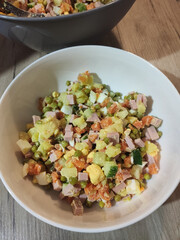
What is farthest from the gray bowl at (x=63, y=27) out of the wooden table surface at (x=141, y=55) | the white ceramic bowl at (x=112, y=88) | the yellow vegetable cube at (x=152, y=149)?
the yellow vegetable cube at (x=152, y=149)

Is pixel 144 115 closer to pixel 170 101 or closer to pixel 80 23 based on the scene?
pixel 170 101

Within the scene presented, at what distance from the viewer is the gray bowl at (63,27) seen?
1048mm

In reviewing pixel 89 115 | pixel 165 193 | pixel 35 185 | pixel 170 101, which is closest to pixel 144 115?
pixel 170 101

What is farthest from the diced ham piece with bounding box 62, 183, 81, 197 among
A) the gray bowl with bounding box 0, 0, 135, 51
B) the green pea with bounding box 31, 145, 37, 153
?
the gray bowl with bounding box 0, 0, 135, 51

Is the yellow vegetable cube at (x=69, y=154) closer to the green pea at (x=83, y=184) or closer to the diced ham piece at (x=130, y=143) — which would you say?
the green pea at (x=83, y=184)

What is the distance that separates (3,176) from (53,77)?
564 mm

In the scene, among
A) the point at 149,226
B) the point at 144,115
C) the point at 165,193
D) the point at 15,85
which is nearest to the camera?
the point at 165,193

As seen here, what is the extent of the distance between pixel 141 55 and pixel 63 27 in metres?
0.52

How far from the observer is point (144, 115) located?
1.22 metres

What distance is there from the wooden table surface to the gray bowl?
231 millimetres

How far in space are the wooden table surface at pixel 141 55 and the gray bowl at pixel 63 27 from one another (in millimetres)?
231

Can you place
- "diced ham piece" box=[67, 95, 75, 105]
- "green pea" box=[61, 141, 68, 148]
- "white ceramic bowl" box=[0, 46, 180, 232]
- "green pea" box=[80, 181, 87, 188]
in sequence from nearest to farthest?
"white ceramic bowl" box=[0, 46, 180, 232] < "green pea" box=[80, 181, 87, 188] < "green pea" box=[61, 141, 68, 148] < "diced ham piece" box=[67, 95, 75, 105]

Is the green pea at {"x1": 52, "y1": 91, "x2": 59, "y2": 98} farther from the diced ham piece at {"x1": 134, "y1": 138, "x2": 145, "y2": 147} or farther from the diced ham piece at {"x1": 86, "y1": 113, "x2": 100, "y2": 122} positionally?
the diced ham piece at {"x1": 134, "y1": 138, "x2": 145, "y2": 147}

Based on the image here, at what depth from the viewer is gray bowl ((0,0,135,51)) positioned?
1.05 meters
